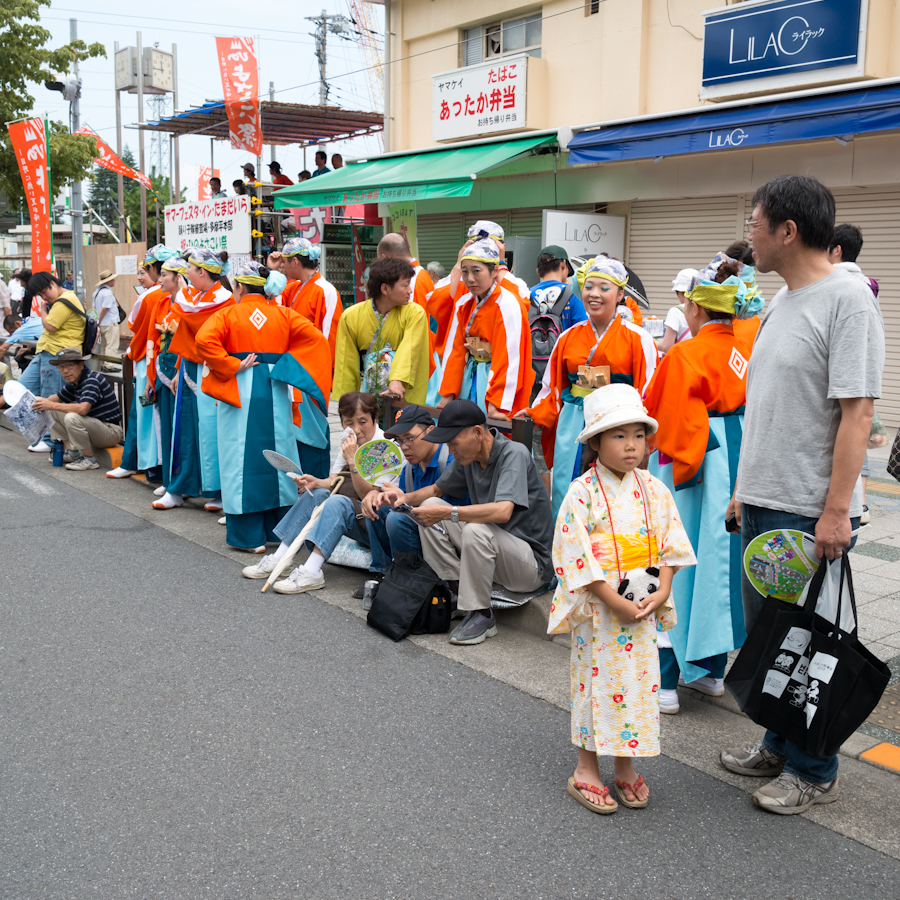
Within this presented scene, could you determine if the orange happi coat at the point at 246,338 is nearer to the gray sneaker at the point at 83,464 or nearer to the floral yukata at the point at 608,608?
the gray sneaker at the point at 83,464

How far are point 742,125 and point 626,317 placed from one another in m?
5.48

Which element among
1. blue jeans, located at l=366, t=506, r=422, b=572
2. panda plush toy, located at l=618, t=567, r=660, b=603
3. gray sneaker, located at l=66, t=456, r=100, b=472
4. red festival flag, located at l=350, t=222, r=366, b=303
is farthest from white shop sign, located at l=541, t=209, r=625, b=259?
panda plush toy, located at l=618, t=567, r=660, b=603

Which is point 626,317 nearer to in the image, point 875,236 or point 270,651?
point 270,651

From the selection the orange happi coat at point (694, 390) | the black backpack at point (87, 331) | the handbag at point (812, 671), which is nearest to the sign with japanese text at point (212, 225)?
the black backpack at point (87, 331)

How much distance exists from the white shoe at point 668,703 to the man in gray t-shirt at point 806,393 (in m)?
0.75

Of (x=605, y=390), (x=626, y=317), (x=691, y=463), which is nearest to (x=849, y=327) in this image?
(x=605, y=390)

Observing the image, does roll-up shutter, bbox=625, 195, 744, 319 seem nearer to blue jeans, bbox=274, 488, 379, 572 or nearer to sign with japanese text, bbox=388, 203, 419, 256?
sign with japanese text, bbox=388, 203, 419, 256

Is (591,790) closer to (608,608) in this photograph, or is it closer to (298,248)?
(608,608)

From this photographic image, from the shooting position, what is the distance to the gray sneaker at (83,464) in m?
8.57

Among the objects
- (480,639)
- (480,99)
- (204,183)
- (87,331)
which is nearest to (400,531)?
(480,639)

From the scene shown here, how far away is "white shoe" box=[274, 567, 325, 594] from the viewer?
205 inches

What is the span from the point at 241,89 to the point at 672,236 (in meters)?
7.20

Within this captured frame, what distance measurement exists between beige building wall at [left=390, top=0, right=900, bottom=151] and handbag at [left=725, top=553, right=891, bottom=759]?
8439 millimetres

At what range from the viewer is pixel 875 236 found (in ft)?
32.1
